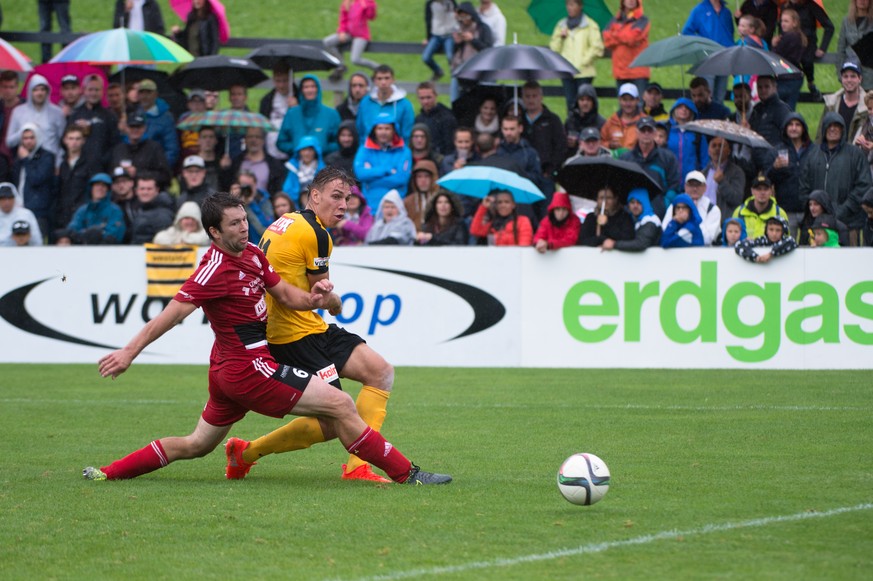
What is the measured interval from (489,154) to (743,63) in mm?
3614

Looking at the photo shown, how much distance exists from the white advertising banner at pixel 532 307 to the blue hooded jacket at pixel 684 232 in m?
0.26

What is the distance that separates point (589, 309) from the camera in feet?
51.2

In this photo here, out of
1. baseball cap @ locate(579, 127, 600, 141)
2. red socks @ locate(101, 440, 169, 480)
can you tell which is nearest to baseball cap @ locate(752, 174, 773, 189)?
baseball cap @ locate(579, 127, 600, 141)

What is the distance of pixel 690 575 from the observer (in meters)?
5.50

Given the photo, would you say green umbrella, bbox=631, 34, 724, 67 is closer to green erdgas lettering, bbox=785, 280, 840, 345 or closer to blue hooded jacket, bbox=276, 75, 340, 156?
green erdgas lettering, bbox=785, 280, 840, 345

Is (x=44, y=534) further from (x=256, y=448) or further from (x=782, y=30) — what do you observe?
(x=782, y=30)

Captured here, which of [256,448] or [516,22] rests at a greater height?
[516,22]

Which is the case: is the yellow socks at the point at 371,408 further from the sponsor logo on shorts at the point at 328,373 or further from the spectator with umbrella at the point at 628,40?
the spectator with umbrella at the point at 628,40

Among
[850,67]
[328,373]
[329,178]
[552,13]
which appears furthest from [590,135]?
[328,373]

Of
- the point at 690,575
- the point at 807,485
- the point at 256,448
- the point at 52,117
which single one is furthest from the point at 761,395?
the point at 52,117

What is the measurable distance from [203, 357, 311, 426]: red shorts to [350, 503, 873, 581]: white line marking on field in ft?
7.67

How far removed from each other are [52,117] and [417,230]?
19.7 feet

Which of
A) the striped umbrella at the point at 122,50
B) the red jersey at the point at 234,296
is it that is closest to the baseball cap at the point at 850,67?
the striped umbrella at the point at 122,50

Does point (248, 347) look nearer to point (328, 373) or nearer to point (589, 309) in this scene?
point (328, 373)
